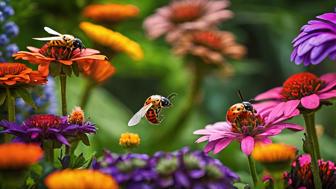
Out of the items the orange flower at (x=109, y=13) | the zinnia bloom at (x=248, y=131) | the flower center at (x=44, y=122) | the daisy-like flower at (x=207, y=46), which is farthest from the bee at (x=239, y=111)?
the daisy-like flower at (x=207, y=46)

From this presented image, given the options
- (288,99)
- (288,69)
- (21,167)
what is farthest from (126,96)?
(21,167)

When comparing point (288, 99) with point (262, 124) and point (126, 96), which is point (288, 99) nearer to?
point (262, 124)

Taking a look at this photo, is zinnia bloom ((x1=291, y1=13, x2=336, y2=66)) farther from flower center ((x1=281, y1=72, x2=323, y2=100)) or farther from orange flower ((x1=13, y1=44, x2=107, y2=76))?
orange flower ((x1=13, y1=44, x2=107, y2=76))

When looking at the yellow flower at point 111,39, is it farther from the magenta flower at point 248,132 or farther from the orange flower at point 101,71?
the magenta flower at point 248,132

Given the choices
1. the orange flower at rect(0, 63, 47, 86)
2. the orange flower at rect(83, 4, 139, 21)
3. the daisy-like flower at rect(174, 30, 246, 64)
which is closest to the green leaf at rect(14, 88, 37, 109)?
the orange flower at rect(0, 63, 47, 86)

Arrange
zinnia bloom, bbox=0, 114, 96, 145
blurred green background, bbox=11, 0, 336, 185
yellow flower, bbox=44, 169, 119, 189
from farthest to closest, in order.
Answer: blurred green background, bbox=11, 0, 336, 185
zinnia bloom, bbox=0, 114, 96, 145
yellow flower, bbox=44, 169, 119, 189

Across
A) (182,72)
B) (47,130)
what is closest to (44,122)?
(47,130)

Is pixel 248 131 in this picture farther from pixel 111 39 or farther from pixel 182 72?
pixel 182 72
